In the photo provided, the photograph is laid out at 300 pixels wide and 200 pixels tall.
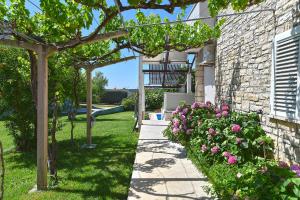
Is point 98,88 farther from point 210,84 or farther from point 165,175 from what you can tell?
point 165,175

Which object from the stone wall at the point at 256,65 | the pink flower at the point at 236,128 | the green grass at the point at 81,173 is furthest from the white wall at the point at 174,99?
the pink flower at the point at 236,128

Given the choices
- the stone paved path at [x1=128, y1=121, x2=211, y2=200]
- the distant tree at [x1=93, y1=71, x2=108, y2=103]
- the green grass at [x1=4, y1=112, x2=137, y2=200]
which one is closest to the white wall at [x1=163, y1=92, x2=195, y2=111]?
the green grass at [x1=4, y1=112, x2=137, y2=200]

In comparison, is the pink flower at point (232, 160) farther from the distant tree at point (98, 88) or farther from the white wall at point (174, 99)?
the distant tree at point (98, 88)

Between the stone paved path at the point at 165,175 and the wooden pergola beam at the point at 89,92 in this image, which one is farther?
the wooden pergola beam at the point at 89,92

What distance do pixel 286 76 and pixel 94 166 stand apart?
4231 mm

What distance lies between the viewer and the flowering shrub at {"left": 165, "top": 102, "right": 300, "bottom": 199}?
3.17 metres

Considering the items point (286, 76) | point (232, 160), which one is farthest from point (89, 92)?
point (286, 76)

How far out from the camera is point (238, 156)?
4.90 meters

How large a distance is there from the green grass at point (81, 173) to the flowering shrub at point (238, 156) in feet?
4.74

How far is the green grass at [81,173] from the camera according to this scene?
4938mm

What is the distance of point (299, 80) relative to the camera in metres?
4.14

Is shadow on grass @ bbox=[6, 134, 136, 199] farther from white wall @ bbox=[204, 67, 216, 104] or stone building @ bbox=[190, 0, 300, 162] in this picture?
white wall @ bbox=[204, 67, 216, 104]

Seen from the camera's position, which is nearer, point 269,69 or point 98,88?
point 269,69

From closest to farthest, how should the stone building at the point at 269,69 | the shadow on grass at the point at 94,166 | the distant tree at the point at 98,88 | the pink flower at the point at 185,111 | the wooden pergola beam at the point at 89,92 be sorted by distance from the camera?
1. the stone building at the point at 269,69
2. the shadow on grass at the point at 94,166
3. the pink flower at the point at 185,111
4. the wooden pergola beam at the point at 89,92
5. the distant tree at the point at 98,88
